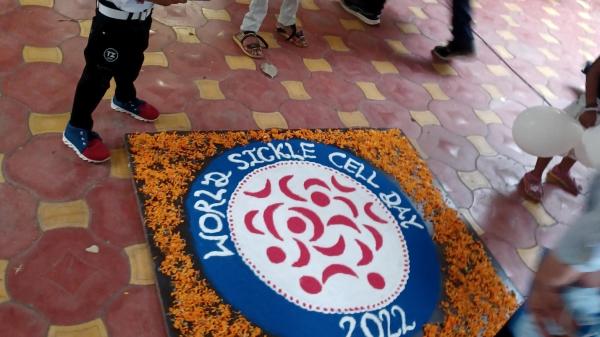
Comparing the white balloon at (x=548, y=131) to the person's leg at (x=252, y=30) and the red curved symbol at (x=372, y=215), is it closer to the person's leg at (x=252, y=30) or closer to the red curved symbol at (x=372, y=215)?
the red curved symbol at (x=372, y=215)

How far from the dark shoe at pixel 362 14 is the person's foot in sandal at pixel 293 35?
57 centimetres

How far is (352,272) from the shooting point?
1.59 meters

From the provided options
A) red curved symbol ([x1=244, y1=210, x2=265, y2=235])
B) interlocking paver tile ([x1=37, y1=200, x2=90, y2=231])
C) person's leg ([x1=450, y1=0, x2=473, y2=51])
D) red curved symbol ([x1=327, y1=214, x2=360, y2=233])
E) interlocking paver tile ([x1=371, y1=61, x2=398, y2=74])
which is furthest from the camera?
person's leg ([x1=450, y1=0, x2=473, y2=51])

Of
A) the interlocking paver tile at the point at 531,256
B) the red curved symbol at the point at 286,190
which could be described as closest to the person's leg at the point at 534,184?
the interlocking paver tile at the point at 531,256

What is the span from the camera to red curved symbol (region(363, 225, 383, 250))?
1.70m

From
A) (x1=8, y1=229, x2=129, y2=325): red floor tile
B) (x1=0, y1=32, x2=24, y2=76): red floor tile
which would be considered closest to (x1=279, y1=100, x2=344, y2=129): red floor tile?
(x1=8, y1=229, x2=129, y2=325): red floor tile

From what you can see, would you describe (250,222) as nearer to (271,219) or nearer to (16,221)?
(271,219)

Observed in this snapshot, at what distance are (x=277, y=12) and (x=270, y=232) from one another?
1.62 m

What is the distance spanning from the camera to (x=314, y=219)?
67.3 inches

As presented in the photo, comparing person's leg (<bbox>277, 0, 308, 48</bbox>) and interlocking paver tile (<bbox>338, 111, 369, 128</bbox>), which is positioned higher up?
person's leg (<bbox>277, 0, 308, 48</bbox>)

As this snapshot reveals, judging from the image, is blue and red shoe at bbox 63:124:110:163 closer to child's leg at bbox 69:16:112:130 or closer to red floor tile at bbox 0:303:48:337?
child's leg at bbox 69:16:112:130

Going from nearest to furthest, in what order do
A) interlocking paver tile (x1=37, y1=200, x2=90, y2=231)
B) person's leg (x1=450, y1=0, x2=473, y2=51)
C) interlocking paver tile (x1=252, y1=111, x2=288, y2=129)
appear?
interlocking paver tile (x1=37, y1=200, x2=90, y2=231) < interlocking paver tile (x1=252, y1=111, x2=288, y2=129) < person's leg (x1=450, y1=0, x2=473, y2=51)

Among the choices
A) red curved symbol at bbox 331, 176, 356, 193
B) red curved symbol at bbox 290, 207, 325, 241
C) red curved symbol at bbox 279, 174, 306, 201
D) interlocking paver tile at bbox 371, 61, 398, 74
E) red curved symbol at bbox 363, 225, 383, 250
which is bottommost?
red curved symbol at bbox 290, 207, 325, 241

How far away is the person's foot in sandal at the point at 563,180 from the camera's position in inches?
89.9
